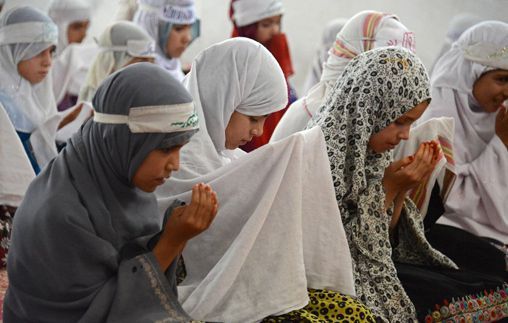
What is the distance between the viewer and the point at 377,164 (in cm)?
294

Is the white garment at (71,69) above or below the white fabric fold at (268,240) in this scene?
below

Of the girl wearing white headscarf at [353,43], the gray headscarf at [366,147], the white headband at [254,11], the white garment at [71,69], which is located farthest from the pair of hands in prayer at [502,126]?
the white garment at [71,69]

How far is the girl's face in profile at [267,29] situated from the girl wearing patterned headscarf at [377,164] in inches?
107

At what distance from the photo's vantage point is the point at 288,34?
7633mm

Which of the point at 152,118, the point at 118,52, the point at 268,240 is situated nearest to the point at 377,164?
the point at 268,240

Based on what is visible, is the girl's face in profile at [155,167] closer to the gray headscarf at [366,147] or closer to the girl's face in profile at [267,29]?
the gray headscarf at [366,147]

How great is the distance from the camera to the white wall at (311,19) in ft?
22.1

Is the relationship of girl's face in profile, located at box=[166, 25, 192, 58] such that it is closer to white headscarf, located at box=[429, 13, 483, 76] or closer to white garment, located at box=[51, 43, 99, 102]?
white garment, located at box=[51, 43, 99, 102]

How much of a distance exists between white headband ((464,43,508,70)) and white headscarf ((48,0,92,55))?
3574 mm

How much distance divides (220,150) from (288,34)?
16.3 feet

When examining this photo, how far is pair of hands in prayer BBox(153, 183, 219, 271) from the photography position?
224 cm

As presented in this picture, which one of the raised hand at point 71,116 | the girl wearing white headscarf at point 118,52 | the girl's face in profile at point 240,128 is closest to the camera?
the girl's face in profile at point 240,128

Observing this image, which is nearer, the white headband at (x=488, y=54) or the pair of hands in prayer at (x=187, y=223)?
the pair of hands in prayer at (x=187, y=223)

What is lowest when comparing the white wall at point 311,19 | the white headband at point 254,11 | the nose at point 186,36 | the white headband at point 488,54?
the white wall at point 311,19
